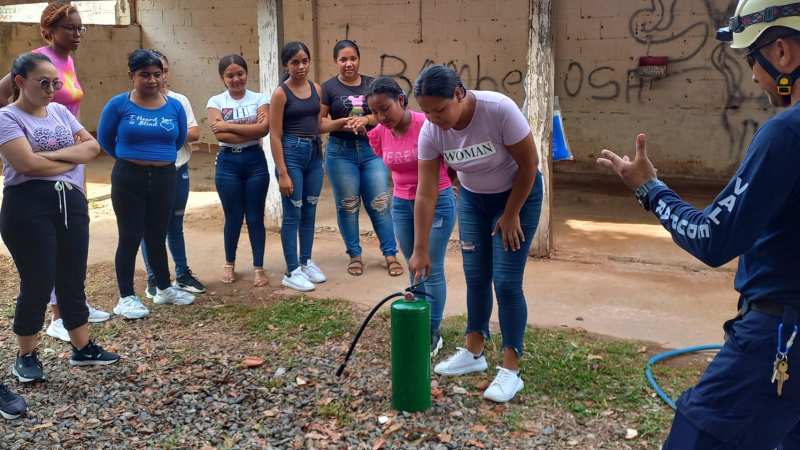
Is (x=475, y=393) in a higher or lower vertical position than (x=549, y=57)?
lower

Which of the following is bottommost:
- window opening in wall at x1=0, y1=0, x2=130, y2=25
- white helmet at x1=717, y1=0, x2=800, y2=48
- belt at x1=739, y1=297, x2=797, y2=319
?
belt at x1=739, y1=297, x2=797, y2=319

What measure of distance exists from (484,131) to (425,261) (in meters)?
0.79

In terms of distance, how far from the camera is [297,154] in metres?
5.14

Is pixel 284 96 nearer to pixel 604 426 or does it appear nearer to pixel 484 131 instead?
pixel 484 131

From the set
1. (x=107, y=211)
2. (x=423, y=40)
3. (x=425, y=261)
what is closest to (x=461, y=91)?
(x=425, y=261)

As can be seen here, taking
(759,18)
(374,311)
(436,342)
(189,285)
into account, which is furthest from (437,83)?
(189,285)

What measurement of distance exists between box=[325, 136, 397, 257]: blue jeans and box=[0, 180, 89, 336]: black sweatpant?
2.01 meters

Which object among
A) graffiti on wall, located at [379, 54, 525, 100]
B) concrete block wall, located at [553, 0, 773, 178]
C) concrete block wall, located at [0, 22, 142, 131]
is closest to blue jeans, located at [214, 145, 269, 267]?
graffiti on wall, located at [379, 54, 525, 100]

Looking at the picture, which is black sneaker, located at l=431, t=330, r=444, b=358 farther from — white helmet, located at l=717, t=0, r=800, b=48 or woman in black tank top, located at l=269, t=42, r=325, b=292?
white helmet, located at l=717, t=0, r=800, b=48

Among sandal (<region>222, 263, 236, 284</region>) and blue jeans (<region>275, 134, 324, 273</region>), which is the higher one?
blue jeans (<region>275, 134, 324, 273</region>)

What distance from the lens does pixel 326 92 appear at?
529cm

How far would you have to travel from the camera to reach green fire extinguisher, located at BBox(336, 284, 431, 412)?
10.7 ft

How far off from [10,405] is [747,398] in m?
3.25

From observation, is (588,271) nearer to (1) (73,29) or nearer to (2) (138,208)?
(2) (138,208)
